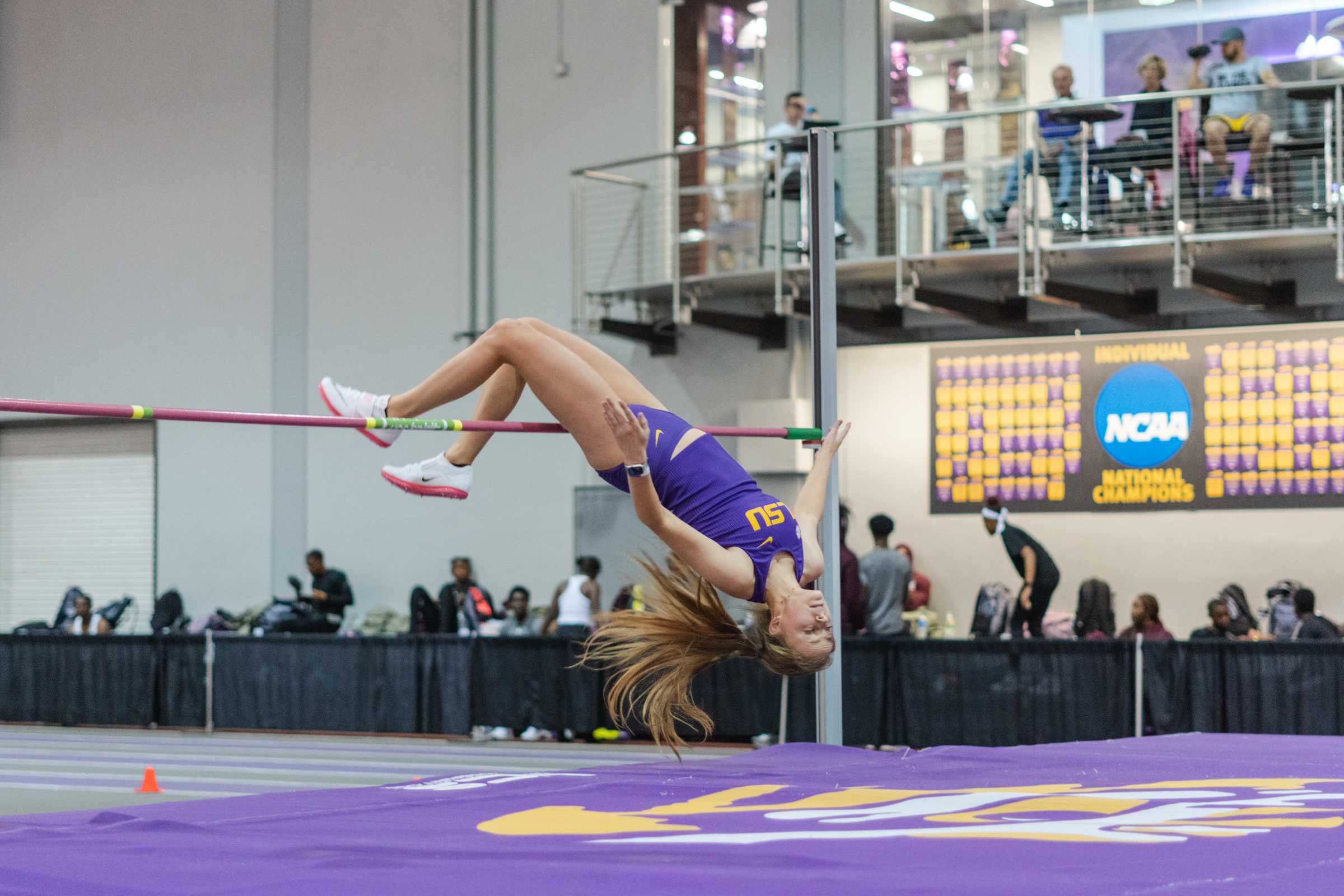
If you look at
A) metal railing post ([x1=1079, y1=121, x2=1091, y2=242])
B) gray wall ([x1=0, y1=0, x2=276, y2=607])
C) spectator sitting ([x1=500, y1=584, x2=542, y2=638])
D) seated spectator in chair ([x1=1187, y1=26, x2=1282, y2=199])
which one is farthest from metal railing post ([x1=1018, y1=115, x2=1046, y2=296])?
gray wall ([x1=0, y1=0, x2=276, y2=607])

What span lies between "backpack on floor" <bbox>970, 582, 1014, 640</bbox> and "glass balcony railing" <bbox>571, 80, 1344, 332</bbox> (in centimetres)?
254

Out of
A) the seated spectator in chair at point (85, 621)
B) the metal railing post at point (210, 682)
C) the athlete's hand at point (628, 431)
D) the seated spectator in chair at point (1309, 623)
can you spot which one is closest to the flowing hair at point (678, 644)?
the athlete's hand at point (628, 431)

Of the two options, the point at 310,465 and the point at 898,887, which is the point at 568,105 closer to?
the point at 310,465

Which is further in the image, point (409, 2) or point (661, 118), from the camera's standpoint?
point (409, 2)

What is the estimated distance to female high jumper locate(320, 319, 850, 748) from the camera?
5.48 meters

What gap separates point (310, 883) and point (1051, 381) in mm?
11193

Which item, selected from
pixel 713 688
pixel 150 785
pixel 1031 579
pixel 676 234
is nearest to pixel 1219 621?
pixel 1031 579

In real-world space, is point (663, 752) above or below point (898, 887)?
below

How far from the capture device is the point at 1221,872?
10.2 ft

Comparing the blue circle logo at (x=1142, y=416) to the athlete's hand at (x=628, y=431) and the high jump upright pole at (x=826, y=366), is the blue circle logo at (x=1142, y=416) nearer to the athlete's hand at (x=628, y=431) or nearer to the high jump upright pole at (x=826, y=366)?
the high jump upright pole at (x=826, y=366)

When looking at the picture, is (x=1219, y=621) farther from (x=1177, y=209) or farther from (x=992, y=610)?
(x=1177, y=209)

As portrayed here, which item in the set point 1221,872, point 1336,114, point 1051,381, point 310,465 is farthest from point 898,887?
point 310,465

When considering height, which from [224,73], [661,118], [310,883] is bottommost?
[310,883]

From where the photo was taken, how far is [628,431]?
518 centimetres
